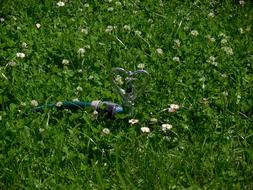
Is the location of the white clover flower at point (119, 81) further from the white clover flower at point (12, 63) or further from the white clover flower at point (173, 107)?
the white clover flower at point (12, 63)

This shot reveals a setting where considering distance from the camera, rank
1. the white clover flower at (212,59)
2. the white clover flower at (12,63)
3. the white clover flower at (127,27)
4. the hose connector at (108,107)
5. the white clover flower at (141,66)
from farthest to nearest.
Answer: the white clover flower at (127,27) < the white clover flower at (212,59) < the white clover flower at (141,66) < the white clover flower at (12,63) < the hose connector at (108,107)

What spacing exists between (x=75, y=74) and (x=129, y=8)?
4.64 feet

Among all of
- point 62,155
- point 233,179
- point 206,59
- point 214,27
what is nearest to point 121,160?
point 62,155

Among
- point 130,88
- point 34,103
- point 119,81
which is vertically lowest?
point 34,103

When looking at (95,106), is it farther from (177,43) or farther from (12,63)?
(177,43)

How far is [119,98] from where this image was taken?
432 centimetres

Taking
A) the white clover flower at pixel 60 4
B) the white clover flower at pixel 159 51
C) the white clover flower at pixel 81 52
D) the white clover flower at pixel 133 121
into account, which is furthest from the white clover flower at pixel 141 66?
the white clover flower at pixel 60 4

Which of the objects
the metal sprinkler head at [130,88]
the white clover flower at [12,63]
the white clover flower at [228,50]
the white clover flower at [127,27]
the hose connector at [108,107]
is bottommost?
the white clover flower at [12,63]

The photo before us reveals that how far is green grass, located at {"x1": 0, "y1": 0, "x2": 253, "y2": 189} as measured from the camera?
3.62 metres

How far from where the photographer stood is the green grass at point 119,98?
3.62m

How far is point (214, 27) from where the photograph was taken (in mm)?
5504

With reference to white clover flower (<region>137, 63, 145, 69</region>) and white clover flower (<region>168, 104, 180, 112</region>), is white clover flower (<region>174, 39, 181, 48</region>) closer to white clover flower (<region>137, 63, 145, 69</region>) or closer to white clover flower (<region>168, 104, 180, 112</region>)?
white clover flower (<region>137, 63, 145, 69</region>)

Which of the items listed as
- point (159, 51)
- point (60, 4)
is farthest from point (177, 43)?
point (60, 4)

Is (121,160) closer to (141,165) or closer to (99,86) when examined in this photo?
(141,165)
